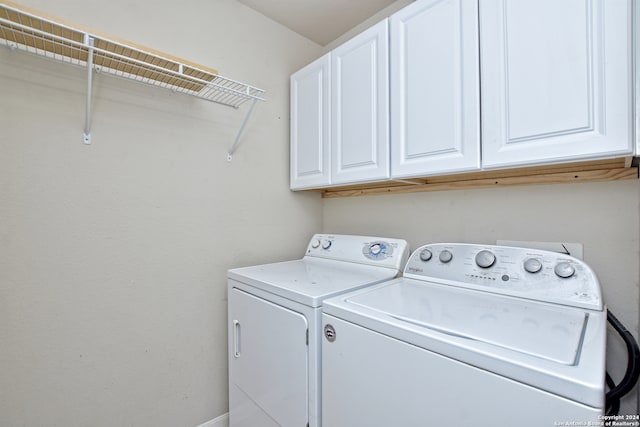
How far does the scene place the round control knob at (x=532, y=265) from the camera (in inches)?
43.4

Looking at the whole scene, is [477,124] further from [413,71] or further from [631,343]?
[631,343]

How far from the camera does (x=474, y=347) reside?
2.36ft

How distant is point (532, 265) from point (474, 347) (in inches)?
23.7

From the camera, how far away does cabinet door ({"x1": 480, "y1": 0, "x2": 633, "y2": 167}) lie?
88 cm

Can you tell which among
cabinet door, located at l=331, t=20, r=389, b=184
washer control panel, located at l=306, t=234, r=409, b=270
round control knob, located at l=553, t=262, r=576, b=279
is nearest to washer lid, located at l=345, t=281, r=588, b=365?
round control knob, located at l=553, t=262, r=576, b=279

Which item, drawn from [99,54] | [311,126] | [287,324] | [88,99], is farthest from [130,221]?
[311,126]

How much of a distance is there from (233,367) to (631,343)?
1698mm

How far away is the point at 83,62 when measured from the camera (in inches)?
50.2

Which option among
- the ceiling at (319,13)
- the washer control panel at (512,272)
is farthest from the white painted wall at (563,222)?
the ceiling at (319,13)

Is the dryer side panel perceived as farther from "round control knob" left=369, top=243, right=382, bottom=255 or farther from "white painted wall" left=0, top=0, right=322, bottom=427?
"round control knob" left=369, top=243, right=382, bottom=255

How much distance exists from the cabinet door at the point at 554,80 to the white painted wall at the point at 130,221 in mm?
1333

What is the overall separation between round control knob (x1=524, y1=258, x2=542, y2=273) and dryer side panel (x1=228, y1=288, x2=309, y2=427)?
87 centimetres

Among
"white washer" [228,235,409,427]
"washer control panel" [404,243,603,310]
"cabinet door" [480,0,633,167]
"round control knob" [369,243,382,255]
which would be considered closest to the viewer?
"cabinet door" [480,0,633,167]

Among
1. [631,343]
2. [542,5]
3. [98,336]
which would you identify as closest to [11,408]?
[98,336]
